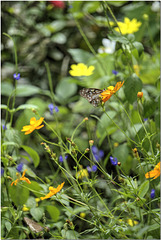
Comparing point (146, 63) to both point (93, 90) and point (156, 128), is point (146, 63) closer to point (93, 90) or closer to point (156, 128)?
point (156, 128)

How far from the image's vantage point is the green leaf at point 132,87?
2.15ft

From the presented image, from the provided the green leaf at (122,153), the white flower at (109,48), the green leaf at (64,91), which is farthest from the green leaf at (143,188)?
the green leaf at (64,91)

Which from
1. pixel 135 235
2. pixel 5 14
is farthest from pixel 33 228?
pixel 5 14

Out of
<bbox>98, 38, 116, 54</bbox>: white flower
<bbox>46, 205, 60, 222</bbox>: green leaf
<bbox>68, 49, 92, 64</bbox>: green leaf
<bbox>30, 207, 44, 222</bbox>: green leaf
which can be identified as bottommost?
<bbox>46, 205, 60, 222</bbox>: green leaf

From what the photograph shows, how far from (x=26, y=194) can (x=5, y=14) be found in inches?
38.5

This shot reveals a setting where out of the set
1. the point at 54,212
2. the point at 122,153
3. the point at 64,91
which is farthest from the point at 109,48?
the point at 54,212

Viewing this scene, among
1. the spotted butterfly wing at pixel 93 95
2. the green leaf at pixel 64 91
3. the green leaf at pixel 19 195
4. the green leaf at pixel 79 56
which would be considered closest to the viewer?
the spotted butterfly wing at pixel 93 95

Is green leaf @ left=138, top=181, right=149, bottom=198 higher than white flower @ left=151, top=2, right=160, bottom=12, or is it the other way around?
white flower @ left=151, top=2, right=160, bottom=12

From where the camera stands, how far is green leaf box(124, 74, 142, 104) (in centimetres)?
66

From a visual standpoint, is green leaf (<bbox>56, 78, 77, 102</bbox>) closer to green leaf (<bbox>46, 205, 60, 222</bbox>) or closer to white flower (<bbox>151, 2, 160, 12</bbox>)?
white flower (<bbox>151, 2, 160, 12</bbox>)

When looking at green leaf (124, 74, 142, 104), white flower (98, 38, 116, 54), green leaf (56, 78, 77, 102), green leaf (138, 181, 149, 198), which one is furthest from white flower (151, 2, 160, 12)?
green leaf (138, 181, 149, 198)

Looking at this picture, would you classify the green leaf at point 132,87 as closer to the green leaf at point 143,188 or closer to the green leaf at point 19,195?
the green leaf at point 143,188

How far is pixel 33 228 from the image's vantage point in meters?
0.64

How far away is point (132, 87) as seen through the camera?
66 centimetres
